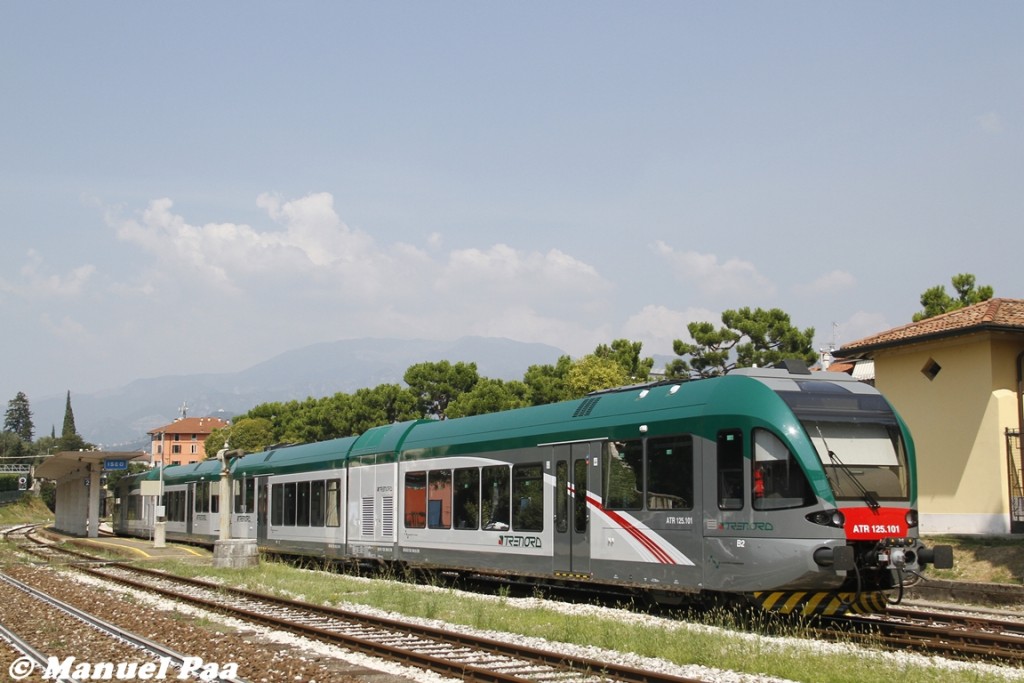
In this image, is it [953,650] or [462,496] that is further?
[462,496]

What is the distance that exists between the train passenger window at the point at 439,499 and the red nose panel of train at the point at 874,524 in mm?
9363

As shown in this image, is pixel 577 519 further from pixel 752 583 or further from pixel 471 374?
pixel 471 374

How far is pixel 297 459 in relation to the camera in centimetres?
2855

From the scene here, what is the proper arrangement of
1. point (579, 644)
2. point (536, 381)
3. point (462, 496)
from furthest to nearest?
point (536, 381)
point (462, 496)
point (579, 644)

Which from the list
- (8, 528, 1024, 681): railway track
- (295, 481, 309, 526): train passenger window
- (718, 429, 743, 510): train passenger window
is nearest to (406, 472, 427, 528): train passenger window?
(8, 528, 1024, 681): railway track

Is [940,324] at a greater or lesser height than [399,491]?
greater

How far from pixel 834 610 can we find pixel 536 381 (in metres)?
52.0

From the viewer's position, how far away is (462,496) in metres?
19.7

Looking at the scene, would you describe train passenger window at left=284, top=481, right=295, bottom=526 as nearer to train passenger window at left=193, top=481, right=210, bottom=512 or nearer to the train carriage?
the train carriage

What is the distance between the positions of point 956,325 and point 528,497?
39.5ft

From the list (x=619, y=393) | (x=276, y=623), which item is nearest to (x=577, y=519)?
(x=619, y=393)

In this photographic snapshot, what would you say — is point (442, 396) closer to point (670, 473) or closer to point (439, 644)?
point (670, 473)

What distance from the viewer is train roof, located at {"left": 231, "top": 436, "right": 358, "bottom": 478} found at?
84.8ft

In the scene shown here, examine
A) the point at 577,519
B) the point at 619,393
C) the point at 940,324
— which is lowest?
the point at 577,519
